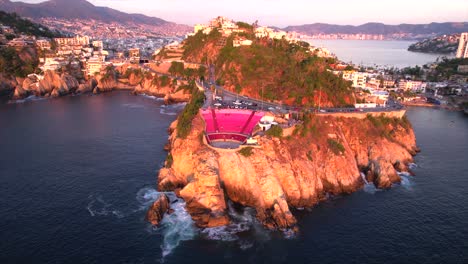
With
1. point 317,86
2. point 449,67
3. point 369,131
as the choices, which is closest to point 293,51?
point 317,86

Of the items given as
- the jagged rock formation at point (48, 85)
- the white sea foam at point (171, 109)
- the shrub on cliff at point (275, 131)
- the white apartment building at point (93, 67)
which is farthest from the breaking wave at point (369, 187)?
the white apartment building at point (93, 67)

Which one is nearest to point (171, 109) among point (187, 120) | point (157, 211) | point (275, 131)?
point (187, 120)

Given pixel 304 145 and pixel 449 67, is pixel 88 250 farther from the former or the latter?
pixel 449 67

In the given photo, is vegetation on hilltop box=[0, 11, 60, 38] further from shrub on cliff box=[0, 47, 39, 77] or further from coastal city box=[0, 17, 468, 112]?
shrub on cliff box=[0, 47, 39, 77]

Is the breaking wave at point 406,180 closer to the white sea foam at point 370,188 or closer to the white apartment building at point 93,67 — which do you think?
the white sea foam at point 370,188

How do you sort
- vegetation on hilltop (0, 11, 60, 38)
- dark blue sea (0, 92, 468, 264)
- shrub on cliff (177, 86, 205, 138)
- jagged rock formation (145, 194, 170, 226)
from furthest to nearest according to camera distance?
vegetation on hilltop (0, 11, 60, 38)
shrub on cliff (177, 86, 205, 138)
jagged rock formation (145, 194, 170, 226)
dark blue sea (0, 92, 468, 264)

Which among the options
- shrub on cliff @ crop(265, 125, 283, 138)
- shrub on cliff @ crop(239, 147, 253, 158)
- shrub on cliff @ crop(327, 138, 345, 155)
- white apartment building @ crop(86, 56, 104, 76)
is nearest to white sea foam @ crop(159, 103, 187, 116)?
shrub on cliff @ crop(265, 125, 283, 138)
